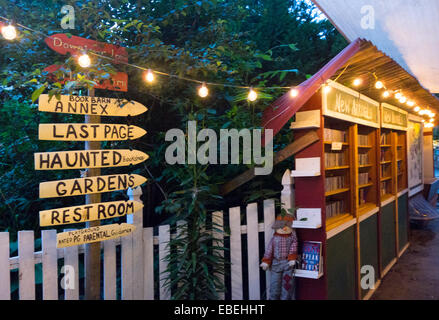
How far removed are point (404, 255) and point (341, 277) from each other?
3509 millimetres

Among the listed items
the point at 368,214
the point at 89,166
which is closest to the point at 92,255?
the point at 89,166

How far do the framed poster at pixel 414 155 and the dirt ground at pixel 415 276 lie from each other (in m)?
1.56

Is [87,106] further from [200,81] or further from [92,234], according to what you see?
[200,81]

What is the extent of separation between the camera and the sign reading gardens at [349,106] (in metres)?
3.80

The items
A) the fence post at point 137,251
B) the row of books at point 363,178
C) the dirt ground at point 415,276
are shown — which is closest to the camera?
the fence post at point 137,251

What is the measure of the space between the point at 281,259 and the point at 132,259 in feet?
4.66

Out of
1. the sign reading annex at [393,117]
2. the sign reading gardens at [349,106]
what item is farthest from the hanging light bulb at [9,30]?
the sign reading annex at [393,117]

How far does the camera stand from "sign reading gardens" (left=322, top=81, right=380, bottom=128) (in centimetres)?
380

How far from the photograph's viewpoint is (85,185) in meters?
2.55

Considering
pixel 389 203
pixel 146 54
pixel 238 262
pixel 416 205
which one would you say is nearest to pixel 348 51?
pixel 146 54

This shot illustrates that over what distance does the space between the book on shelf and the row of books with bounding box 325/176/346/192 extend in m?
0.83
